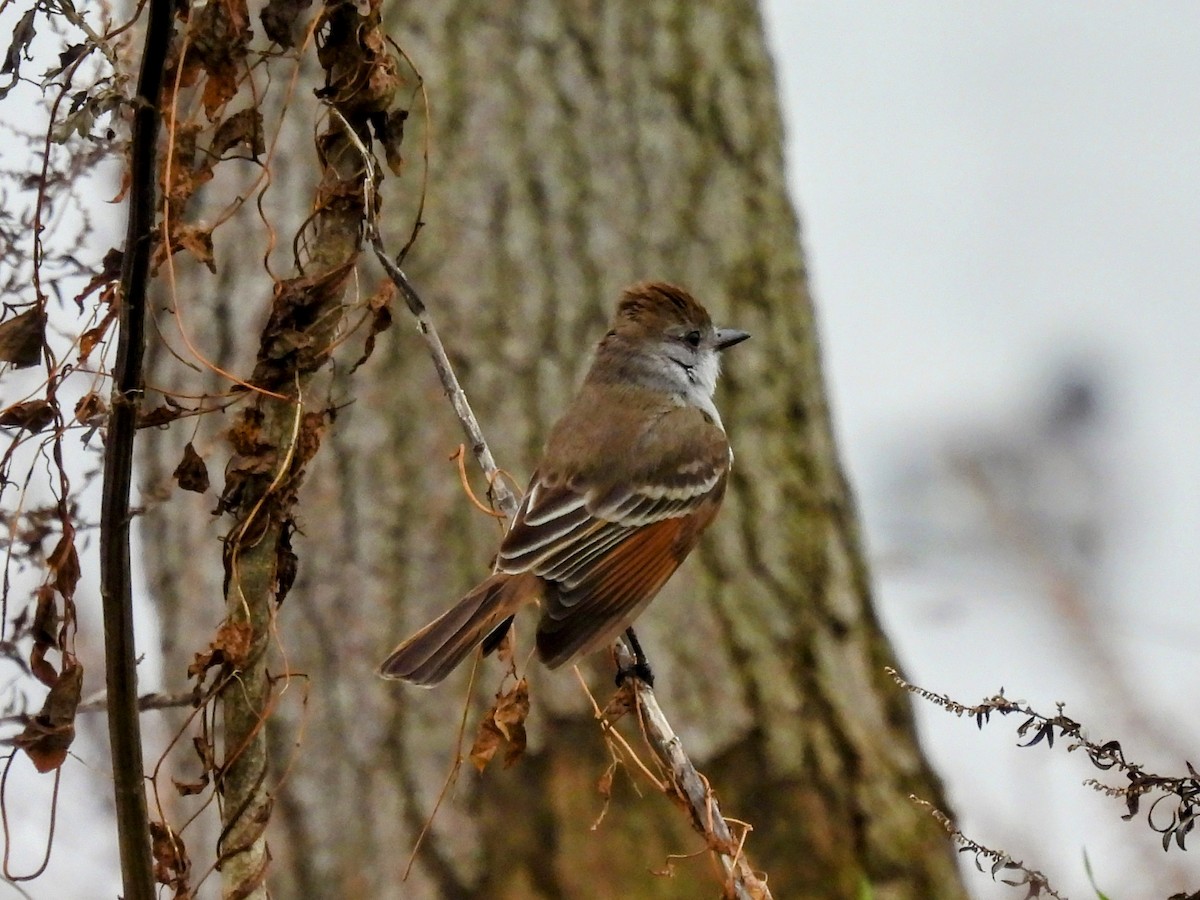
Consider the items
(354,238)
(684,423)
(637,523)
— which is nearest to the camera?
(354,238)

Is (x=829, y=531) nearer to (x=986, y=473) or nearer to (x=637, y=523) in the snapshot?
(x=986, y=473)

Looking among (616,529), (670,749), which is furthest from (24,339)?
(616,529)

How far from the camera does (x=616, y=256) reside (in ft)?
16.2

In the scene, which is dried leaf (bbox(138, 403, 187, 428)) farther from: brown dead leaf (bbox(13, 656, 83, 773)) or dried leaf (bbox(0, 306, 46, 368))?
brown dead leaf (bbox(13, 656, 83, 773))

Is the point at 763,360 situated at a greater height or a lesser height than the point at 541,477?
greater

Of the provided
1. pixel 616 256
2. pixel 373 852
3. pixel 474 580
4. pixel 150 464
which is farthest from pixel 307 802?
pixel 616 256

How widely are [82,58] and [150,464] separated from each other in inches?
128

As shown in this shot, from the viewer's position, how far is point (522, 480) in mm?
4586

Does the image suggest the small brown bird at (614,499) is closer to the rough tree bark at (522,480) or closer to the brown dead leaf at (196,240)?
the rough tree bark at (522,480)

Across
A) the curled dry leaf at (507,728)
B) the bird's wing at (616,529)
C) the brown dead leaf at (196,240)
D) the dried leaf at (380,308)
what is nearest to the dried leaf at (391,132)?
the dried leaf at (380,308)

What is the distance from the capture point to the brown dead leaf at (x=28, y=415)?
1946mm

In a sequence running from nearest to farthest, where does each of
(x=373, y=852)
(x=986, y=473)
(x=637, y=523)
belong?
(x=637, y=523), (x=373, y=852), (x=986, y=473)

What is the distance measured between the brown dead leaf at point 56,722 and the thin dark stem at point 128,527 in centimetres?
13

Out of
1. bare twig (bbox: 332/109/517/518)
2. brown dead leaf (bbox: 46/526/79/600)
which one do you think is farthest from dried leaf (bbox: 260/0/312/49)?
brown dead leaf (bbox: 46/526/79/600)
